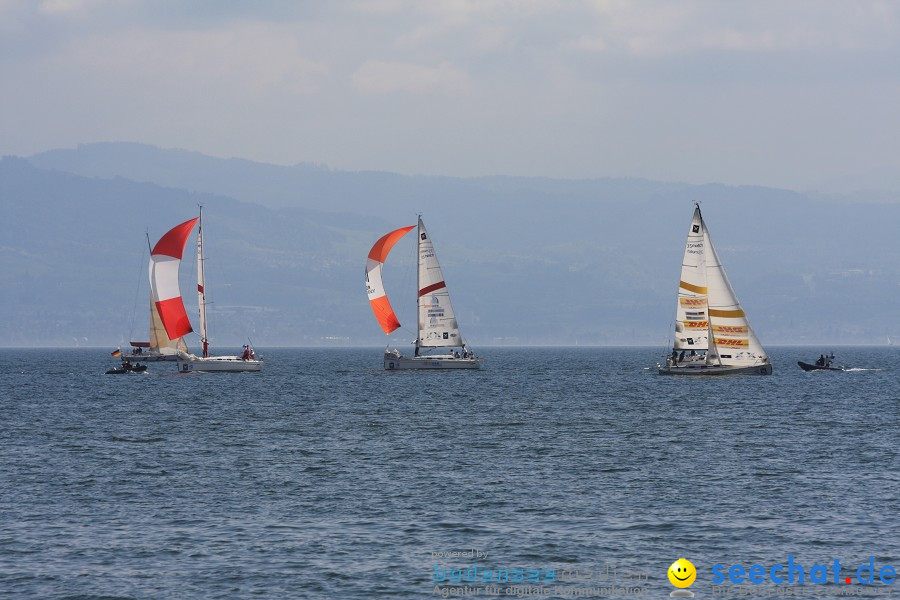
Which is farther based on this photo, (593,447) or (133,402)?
(133,402)

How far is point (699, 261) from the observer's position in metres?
102

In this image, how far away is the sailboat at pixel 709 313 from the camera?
4023 inches

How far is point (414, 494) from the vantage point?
4334 centimetres

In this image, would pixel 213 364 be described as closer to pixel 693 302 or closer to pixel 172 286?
pixel 172 286

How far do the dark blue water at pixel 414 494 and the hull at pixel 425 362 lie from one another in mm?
38082

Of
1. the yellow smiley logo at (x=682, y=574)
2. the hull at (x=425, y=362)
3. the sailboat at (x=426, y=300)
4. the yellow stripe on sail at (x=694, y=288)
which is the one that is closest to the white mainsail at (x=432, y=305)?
the sailboat at (x=426, y=300)

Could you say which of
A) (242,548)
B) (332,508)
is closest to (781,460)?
(332,508)

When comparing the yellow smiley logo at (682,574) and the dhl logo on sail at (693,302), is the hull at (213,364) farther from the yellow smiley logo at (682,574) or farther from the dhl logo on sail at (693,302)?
the yellow smiley logo at (682,574)

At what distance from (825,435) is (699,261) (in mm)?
41144

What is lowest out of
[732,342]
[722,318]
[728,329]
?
[732,342]

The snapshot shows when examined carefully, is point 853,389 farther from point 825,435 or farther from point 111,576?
point 111,576

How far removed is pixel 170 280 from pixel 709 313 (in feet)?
159

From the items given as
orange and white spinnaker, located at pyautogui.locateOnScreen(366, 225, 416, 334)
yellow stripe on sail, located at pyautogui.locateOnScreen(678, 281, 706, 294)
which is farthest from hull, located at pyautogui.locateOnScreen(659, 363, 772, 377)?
orange and white spinnaker, located at pyautogui.locateOnScreen(366, 225, 416, 334)

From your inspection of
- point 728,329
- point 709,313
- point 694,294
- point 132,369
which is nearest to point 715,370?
point 728,329
